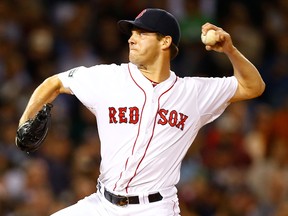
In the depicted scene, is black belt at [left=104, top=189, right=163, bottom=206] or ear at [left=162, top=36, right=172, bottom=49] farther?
ear at [left=162, top=36, right=172, bottom=49]

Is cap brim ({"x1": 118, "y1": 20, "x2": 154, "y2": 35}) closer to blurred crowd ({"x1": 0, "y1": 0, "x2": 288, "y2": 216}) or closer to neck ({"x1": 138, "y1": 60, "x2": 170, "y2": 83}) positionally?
neck ({"x1": 138, "y1": 60, "x2": 170, "y2": 83})

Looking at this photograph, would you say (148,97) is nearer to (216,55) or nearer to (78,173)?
(78,173)

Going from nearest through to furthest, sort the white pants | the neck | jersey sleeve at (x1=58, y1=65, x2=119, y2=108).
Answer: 1. the white pants
2. jersey sleeve at (x1=58, y1=65, x2=119, y2=108)
3. the neck

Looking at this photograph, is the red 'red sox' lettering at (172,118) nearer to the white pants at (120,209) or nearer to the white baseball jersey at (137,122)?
the white baseball jersey at (137,122)

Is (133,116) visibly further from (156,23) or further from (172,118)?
(156,23)

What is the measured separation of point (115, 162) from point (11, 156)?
4.23 m

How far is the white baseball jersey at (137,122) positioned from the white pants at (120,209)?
0.33ft

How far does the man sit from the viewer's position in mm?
6016

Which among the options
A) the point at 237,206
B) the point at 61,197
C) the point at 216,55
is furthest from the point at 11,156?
the point at 216,55

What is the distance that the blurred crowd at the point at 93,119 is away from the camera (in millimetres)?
9766

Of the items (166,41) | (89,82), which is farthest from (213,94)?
(89,82)

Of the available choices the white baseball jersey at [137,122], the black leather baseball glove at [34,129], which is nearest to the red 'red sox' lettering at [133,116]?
the white baseball jersey at [137,122]

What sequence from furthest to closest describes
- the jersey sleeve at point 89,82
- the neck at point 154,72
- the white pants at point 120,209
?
the neck at point 154,72 < the jersey sleeve at point 89,82 < the white pants at point 120,209

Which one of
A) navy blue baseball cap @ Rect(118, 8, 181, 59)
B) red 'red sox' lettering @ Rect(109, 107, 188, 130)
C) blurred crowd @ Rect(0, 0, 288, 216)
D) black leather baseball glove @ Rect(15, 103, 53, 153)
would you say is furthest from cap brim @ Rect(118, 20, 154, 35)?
blurred crowd @ Rect(0, 0, 288, 216)
